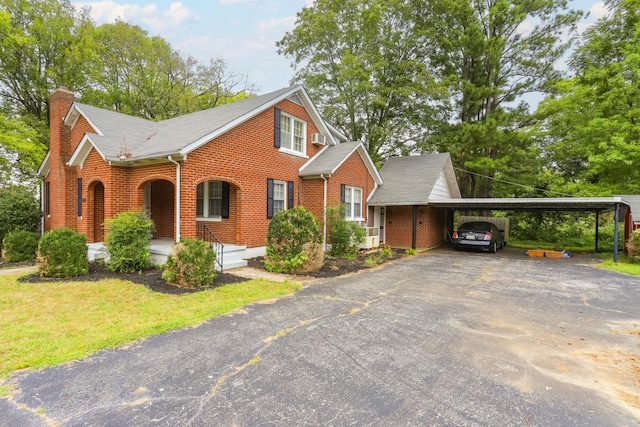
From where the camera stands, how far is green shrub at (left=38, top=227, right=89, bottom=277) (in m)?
8.15

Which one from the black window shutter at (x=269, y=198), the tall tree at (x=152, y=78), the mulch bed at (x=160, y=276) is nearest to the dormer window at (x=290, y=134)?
the black window shutter at (x=269, y=198)

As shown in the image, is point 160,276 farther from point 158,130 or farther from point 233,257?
point 158,130

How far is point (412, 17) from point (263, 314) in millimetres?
22362

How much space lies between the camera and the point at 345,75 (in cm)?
1941

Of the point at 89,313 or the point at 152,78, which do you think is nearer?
the point at 89,313

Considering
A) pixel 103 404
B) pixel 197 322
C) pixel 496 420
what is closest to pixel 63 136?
pixel 197 322

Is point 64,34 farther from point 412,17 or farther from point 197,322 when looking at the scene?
point 197,322

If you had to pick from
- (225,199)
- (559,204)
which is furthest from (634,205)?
(225,199)

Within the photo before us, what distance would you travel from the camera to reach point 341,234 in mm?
12703

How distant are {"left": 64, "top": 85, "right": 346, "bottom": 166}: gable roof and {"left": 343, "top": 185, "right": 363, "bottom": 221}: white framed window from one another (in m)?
3.82

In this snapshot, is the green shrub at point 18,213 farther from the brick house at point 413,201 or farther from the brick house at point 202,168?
the brick house at point 413,201

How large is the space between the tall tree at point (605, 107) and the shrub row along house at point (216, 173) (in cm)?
811

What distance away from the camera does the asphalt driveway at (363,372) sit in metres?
2.82

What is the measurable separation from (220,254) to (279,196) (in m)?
3.80
